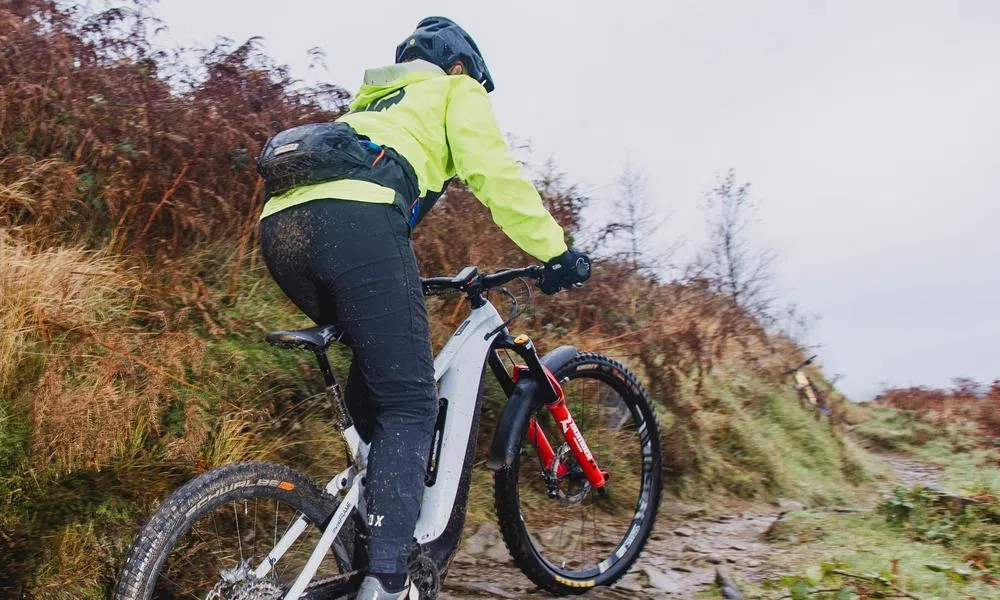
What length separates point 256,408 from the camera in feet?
13.1

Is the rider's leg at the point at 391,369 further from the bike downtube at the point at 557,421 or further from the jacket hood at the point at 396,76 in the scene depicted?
the bike downtube at the point at 557,421

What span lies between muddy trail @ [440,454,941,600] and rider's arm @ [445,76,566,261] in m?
1.76

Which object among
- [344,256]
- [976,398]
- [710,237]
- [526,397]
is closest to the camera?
[344,256]

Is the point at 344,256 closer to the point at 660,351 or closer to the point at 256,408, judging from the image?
the point at 256,408

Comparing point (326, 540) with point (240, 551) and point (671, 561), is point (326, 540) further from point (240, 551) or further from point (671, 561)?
point (671, 561)

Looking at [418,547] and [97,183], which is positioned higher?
[97,183]

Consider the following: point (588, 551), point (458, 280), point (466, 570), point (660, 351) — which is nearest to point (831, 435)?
point (660, 351)

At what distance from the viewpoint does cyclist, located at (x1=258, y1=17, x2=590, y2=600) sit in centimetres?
261

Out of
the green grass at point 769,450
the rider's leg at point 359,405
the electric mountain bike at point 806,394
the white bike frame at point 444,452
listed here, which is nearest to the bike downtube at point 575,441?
the white bike frame at point 444,452

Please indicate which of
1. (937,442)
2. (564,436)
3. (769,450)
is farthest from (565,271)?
(937,442)

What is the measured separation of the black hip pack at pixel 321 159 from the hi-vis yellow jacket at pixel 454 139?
5.0 inches

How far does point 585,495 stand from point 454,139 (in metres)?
1.83

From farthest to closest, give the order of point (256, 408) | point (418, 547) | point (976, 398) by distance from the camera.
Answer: point (976, 398), point (256, 408), point (418, 547)

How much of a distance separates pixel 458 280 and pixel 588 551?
1.77 m
